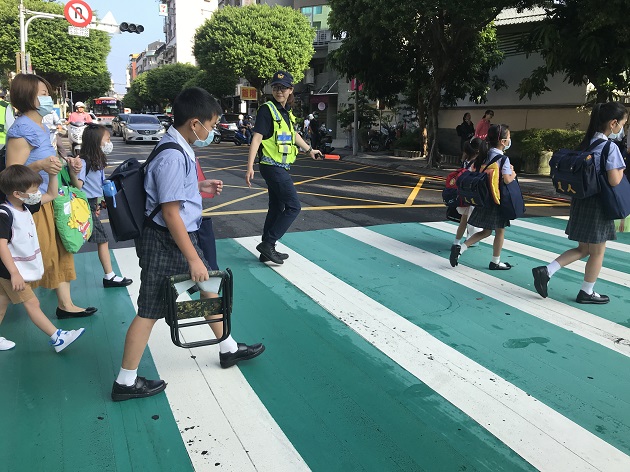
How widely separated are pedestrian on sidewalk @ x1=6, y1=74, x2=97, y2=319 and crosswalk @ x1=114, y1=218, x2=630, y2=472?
0.88m

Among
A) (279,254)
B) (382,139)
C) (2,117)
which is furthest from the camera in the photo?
(382,139)

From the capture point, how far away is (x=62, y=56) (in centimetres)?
3891

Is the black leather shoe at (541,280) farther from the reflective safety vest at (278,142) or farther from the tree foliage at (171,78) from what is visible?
the tree foliage at (171,78)

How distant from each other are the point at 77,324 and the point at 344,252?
316 centimetres

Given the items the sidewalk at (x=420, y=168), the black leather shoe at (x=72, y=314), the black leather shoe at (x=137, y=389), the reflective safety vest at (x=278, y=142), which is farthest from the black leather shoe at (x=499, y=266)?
the sidewalk at (x=420, y=168)

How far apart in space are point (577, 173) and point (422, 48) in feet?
44.7

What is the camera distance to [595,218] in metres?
4.42

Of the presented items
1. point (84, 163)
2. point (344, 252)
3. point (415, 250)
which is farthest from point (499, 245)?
point (84, 163)

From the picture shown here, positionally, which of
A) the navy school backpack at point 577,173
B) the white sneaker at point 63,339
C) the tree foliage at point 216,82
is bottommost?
the white sneaker at point 63,339

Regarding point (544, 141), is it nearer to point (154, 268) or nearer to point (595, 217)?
point (595, 217)

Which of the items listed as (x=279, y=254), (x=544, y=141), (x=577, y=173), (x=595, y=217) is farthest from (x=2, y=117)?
(x=544, y=141)

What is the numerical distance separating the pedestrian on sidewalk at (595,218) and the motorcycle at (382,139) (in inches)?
768

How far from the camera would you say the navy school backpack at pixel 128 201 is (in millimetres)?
2760

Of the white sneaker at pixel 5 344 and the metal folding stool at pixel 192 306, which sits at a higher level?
the metal folding stool at pixel 192 306
